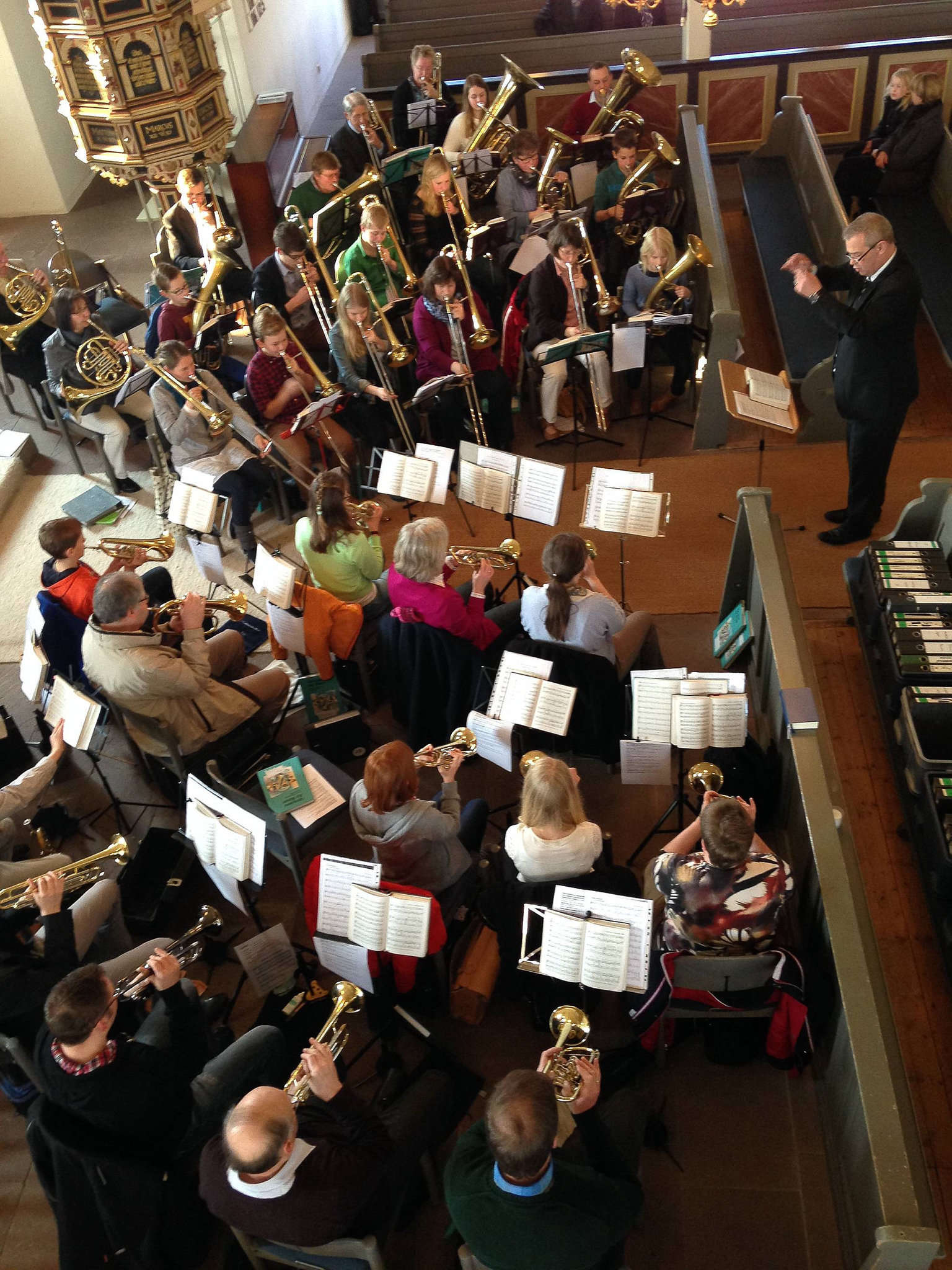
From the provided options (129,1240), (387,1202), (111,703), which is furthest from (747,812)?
(111,703)

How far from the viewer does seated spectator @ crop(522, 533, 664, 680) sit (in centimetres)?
422

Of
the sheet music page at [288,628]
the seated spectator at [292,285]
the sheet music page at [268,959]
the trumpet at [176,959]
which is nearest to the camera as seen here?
the trumpet at [176,959]

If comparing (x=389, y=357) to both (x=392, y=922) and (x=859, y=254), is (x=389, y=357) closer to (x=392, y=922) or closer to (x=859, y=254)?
(x=859, y=254)

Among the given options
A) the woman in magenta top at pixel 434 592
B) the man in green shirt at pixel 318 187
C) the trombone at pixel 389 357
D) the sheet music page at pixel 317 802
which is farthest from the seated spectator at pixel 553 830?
the man in green shirt at pixel 318 187

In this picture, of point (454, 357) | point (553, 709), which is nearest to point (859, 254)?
point (454, 357)

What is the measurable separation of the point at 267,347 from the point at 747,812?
4136 mm

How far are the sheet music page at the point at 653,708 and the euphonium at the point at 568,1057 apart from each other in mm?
1130

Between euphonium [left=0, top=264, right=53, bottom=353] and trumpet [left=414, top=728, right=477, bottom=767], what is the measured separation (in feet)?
14.5

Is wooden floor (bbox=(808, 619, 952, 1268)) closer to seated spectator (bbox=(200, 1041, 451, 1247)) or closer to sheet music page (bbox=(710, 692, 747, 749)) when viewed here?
sheet music page (bbox=(710, 692, 747, 749))

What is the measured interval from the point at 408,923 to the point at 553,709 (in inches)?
41.6

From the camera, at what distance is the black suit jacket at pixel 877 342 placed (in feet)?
16.3

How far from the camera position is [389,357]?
20.7 ft

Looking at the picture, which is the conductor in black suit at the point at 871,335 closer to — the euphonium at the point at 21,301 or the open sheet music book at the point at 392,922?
the open sheet music book at the point at 392,922

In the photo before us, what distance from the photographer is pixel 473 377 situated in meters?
6.37
